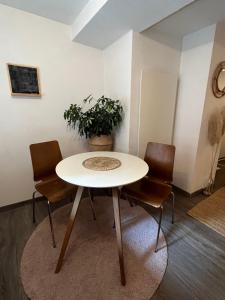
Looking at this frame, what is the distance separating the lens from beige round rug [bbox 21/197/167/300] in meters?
1.20

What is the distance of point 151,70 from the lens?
2.13 metres

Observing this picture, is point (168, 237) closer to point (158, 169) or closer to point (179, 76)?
point (158, 169)

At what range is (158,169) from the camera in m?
1.89

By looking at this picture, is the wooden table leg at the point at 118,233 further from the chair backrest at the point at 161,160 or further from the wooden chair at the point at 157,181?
the chair backrest at the point at 161,160

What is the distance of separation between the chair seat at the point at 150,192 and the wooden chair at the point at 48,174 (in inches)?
25.1

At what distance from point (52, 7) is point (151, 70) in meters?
1.33

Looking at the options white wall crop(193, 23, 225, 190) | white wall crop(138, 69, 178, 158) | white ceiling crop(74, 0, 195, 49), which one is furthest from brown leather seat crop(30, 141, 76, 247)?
white wall crop(193, 23, 225, 190)

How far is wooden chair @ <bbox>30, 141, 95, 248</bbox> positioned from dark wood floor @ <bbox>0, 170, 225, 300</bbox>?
29cm

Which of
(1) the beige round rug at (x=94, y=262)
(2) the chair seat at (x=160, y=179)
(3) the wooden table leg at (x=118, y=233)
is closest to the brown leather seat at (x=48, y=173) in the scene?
(1) the beige round rug at (x=94, y=262)

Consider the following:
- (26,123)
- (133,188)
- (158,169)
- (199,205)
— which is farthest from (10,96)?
(199,205)

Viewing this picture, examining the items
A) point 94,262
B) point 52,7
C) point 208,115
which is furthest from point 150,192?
point 52,7

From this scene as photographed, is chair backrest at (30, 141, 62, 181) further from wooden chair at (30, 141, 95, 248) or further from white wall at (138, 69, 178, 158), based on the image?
white wall at (138, 69, 178, 158)

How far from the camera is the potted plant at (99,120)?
7.08 feet

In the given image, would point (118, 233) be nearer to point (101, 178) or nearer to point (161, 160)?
point (101, 178)
